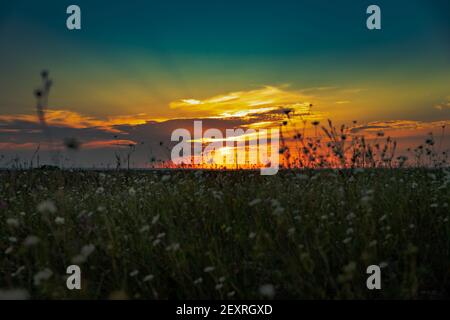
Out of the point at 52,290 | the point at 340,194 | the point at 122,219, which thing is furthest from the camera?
the point at 122,219

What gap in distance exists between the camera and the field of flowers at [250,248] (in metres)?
3.41

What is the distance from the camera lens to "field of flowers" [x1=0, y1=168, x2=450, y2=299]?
3412 mm

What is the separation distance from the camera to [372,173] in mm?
5938

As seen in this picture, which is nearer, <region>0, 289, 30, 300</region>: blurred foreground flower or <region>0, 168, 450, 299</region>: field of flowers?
<region>0, 289, 30, 300</region>: blurred foreground flower

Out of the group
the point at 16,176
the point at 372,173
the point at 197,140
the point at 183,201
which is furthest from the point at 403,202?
the point at 16,176

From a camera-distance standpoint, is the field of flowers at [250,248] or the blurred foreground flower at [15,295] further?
the field of flowers at [250,248]

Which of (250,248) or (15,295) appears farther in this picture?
(250,248)

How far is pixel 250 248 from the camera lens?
4.14 metres
